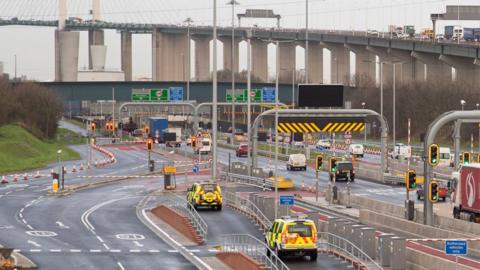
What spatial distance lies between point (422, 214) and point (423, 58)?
114813 mm

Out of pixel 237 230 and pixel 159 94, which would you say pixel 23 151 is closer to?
pixel 159 94

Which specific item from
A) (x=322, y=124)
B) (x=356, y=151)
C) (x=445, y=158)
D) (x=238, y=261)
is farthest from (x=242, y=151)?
(x=238, y=261)

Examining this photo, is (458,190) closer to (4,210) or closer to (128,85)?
(4,210)

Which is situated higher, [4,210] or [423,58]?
[423,58]

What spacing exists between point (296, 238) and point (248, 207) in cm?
2268

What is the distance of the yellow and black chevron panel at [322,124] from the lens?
88000mm

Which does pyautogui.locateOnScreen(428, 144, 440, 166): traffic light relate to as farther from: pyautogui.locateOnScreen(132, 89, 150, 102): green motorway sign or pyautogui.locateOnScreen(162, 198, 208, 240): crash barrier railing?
pyautogui.locateOnScreen(132, 89, 150, 102): green motorway sign

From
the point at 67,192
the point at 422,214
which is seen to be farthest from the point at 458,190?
the point at 67,192

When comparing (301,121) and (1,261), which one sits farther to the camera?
(301,121)

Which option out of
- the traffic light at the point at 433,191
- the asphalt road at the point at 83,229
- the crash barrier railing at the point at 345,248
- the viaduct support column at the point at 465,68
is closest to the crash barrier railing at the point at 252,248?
the asphalt road at the point at 83,229

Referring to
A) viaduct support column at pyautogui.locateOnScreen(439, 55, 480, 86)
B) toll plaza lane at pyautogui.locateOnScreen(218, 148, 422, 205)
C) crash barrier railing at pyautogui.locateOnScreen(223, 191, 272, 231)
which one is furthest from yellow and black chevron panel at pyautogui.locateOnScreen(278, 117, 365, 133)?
viaduct support column at pyautogui.locateOnScreen(439, 55, 480, 86)

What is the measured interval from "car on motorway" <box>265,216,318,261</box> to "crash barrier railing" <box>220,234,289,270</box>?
1.83 feet

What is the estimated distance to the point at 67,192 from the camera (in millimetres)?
84312

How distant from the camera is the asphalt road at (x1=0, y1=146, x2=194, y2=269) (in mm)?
46969
